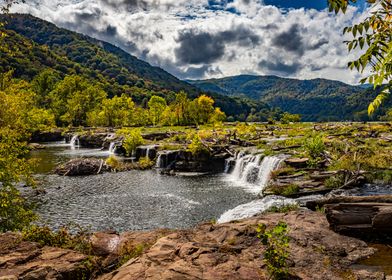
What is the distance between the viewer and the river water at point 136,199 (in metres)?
24.6

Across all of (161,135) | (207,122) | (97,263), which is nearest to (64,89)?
(207,122)

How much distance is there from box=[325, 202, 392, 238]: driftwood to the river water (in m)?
12.2

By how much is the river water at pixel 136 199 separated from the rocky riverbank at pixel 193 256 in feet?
33.9

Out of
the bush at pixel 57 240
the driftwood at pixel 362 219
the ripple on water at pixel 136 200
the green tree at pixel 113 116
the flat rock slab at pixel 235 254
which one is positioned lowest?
the ripple on water at pixel 136 200

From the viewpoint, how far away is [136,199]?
30797mm

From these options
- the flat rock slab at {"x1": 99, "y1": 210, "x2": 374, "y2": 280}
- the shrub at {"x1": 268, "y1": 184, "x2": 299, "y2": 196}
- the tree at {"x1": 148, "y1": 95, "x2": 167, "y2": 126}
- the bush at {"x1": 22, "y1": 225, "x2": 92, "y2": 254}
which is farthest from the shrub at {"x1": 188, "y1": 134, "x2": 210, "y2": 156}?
the tree at {"x1": 148, "y1": 95, "x2": 167, "y2": 126}

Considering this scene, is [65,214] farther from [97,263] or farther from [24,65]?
[24,65]

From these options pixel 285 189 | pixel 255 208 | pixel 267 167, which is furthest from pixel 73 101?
pixel 255 208

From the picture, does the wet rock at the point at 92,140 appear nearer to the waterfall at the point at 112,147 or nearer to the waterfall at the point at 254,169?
the waterfall at the point at 112,147

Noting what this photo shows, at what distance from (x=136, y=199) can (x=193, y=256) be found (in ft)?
70.5

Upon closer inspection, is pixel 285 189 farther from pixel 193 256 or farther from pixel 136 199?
pixel 193 256

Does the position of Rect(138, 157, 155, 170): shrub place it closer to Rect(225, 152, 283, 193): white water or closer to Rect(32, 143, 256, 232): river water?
Rect(32, 143, 256, 232): river water

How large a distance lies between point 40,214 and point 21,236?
1428 cm

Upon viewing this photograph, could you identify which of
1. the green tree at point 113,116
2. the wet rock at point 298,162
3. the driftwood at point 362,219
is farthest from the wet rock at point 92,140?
the driftwood at point 362,219
